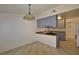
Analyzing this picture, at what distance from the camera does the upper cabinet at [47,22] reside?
22.2 feet

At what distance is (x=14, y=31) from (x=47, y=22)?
7.41 feet

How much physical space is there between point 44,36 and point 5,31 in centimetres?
274

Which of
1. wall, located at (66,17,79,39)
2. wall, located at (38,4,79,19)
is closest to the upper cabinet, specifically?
wall, located at (38,4,79,19)

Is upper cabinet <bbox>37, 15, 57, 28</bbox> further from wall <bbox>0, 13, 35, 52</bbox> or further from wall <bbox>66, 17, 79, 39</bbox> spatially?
wall <bbox>66, 17, 79, 39</bbox>

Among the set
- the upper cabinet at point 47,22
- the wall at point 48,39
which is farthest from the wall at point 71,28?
the wall at point 48,39

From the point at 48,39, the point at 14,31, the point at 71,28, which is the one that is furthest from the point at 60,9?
the point at 71,28

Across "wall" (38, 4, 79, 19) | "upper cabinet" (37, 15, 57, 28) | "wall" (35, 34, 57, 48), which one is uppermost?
"wall" (38, 4, 79, 19)

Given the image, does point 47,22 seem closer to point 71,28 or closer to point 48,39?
point 48,39

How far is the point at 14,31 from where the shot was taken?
8047 millimetres

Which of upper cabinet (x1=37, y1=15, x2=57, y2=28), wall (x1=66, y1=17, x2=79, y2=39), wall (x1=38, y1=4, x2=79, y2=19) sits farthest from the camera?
wall (x1=66, y1=17, x2=79, y2=39)

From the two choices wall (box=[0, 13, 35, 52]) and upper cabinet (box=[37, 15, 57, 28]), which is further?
wall (box=[0, 13, 35, 52])

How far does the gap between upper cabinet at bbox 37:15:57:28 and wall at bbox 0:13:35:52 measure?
0.44 meters

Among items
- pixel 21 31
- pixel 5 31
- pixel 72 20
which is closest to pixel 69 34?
pixel 72 20

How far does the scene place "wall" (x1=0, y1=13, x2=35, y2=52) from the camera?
775cm
